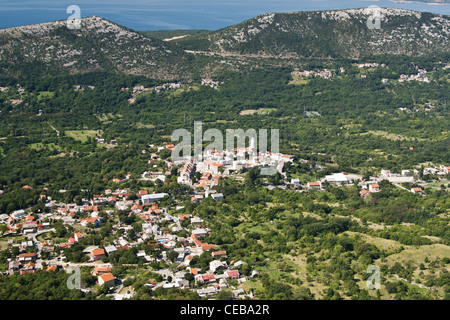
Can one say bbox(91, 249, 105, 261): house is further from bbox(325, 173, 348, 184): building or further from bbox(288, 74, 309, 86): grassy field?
bbox(288, 74, 309, 86): grassy field

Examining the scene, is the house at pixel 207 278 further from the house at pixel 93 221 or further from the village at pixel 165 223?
the house at pixel 93 221

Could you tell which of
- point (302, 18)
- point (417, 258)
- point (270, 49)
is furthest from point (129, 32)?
point (417, 258)

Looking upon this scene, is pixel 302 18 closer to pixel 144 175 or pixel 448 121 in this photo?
pixel 448 121

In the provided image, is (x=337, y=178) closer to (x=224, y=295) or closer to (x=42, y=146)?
(x=224, y=295)

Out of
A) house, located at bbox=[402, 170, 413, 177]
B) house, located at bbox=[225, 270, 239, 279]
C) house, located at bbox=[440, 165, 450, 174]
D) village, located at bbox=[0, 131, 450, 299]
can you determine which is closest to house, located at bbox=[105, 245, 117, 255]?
village, located at bbox=[0, 131, 450, 299]

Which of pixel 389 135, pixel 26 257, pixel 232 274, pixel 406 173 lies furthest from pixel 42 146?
pixel 389 135
